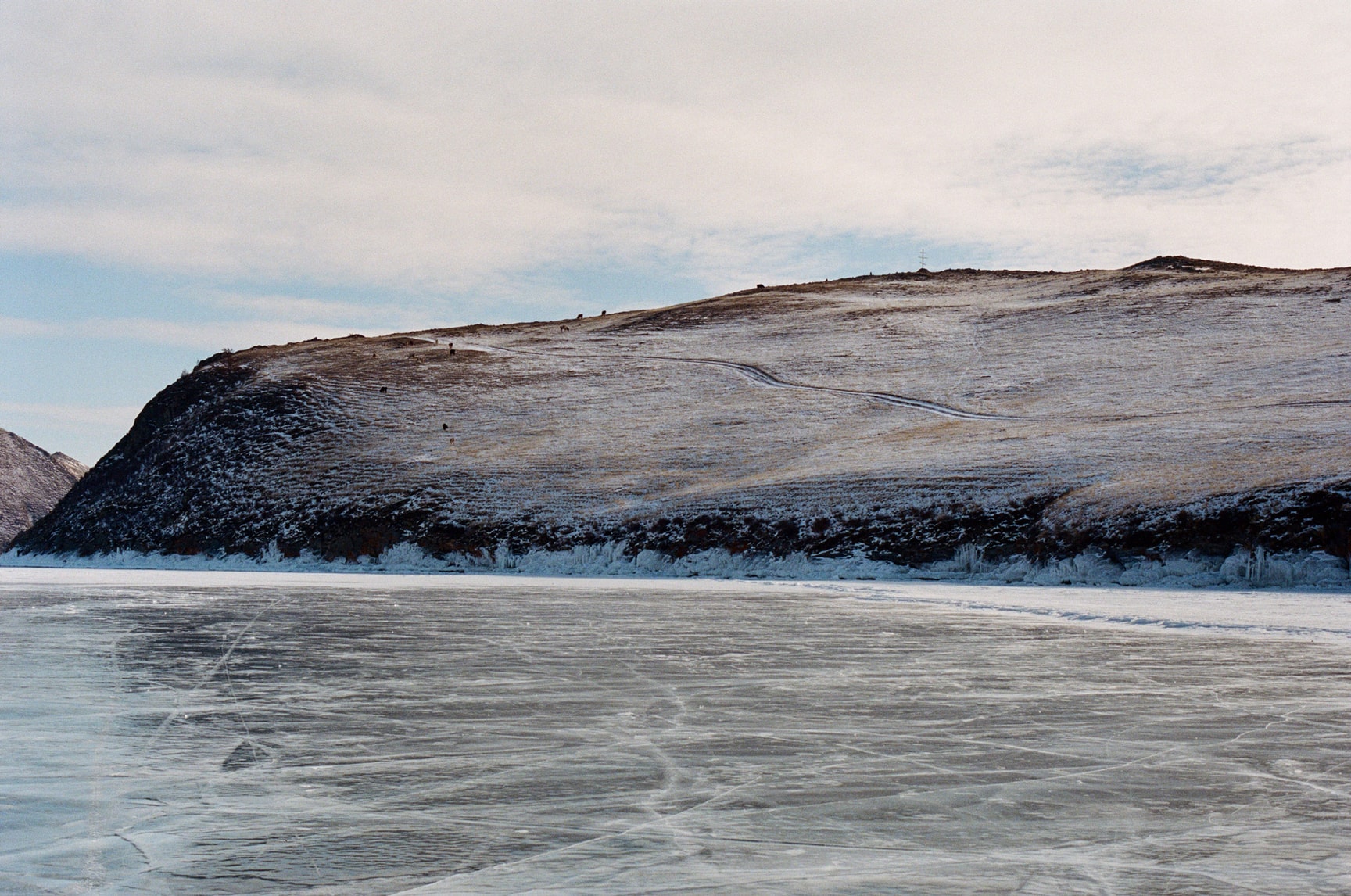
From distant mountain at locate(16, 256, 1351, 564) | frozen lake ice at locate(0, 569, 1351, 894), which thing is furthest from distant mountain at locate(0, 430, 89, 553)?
frozen lake ice at locate(0, 569, 1351, 894)

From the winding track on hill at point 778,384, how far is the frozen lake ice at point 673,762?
1303 inches

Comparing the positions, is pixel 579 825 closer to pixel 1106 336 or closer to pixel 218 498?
pixel 218 498

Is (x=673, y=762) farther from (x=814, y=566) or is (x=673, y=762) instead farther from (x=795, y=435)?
(x=795, y=435)

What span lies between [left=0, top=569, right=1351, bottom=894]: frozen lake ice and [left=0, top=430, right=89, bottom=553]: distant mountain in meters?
88.8

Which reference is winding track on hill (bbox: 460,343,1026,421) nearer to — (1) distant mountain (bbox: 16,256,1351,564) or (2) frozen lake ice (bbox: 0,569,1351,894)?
(1) distant mountain (bbox: 16,256,1351,564)

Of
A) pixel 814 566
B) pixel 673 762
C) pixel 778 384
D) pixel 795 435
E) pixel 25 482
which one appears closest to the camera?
pixel 673 762

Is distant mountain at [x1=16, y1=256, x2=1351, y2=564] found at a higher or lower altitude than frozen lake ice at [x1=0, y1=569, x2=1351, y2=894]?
higher

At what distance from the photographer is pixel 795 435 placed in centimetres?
4578

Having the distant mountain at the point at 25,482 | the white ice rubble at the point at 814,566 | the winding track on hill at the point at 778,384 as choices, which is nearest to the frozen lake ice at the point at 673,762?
the white ice rubble at the point at 814,566

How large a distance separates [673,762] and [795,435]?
39.0m

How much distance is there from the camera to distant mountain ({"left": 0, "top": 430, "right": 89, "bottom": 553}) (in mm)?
94250

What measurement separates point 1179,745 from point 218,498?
4545 cm

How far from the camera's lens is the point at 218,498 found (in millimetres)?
47750

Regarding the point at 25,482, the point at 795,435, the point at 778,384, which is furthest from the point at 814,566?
the point at 25,482
